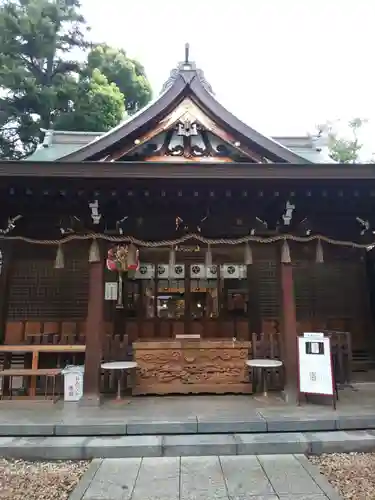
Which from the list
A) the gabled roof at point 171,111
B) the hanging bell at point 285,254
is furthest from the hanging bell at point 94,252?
the hanging bell at point 285,254

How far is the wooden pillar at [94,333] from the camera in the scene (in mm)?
5883

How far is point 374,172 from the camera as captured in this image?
18.6ft

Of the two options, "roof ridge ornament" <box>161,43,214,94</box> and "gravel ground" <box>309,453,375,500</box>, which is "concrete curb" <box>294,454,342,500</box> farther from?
"roof ridge ornament" <box>161,43,214,94</box>

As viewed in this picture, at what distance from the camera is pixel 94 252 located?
6.10m

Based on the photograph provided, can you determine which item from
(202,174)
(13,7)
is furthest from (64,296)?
(13,7)

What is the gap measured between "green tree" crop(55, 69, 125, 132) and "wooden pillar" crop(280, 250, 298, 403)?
13343 millimetres

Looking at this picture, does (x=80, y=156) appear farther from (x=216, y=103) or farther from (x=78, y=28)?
(x=78, y=28)

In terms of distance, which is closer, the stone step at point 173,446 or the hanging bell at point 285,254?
the stone step at point 173,446

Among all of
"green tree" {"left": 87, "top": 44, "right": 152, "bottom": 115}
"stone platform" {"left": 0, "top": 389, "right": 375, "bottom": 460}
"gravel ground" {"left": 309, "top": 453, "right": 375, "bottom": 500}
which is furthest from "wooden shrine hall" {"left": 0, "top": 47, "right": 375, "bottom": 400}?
"green tree" {"left": 87, "top": 44, "right": 152, "bottom": 115}

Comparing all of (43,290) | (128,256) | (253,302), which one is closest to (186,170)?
(128,256)

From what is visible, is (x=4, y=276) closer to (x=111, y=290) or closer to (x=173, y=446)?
(x=111, y=290)

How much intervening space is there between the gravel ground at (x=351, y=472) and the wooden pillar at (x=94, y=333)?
3.51 meters

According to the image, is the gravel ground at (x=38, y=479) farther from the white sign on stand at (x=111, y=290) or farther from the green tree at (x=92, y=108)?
the green tree at (x=92, y=108)

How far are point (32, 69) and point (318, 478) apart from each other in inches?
774
